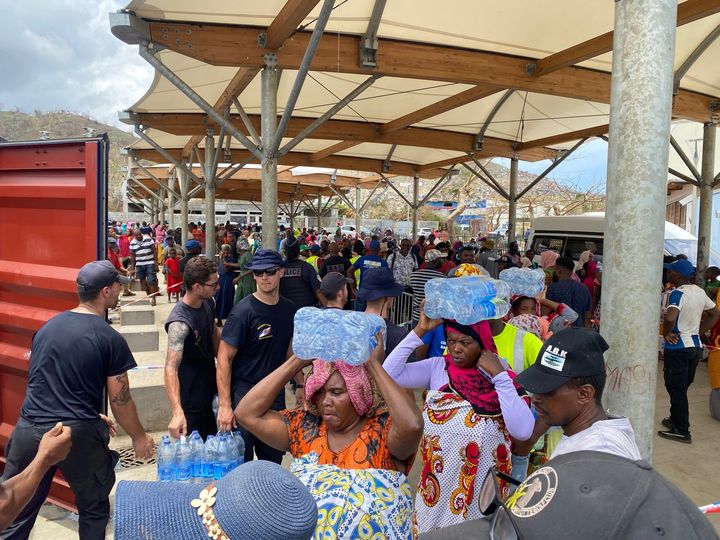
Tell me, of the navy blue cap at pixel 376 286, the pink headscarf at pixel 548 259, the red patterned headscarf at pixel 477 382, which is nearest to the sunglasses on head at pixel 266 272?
the navy blue cap at pixel 376 286

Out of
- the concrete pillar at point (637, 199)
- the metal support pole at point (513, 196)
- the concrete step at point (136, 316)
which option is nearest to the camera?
the concrete pillar at point (637, 199)

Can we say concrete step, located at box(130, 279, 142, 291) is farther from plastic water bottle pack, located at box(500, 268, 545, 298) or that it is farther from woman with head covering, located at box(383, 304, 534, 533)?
woman with head covering, located at box(383, 304, 534, 533)

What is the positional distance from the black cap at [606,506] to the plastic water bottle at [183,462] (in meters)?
2.17

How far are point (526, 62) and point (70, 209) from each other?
5869 millimetres

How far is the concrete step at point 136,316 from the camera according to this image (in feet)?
30.6

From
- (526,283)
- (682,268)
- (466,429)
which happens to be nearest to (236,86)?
(526,283)

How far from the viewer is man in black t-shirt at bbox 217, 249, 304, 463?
135 inches

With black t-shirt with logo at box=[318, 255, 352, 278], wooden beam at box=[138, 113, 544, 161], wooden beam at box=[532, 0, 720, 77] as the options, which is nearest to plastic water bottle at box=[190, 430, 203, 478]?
wooden beam at box=[532, 0, 720, 77]

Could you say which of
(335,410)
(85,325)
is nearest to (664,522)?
(335,410)

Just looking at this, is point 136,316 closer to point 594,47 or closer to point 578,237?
point 594,47

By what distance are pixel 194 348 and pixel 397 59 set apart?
14.5 ft

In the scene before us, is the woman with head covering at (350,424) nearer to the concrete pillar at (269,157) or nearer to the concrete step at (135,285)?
the concrete pillar at (269,157)

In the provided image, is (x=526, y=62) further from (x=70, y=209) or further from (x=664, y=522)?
(x=664, y=522)

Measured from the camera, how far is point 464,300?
241 centimetres
